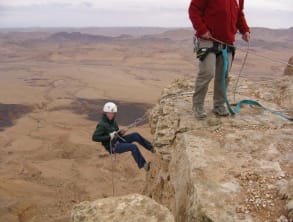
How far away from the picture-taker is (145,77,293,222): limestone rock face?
2986 mm

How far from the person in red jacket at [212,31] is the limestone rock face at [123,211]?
2.06 m

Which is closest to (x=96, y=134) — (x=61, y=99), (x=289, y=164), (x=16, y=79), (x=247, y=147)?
(x=247, y=147)

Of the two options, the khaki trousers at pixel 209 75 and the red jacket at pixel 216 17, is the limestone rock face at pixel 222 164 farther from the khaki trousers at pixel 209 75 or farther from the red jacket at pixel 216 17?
the red jacket at pixel 216 17

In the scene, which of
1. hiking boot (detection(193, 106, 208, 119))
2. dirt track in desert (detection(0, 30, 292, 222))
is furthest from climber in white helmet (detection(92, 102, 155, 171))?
dirt track in desert (detection(0, 30, 292, 222))

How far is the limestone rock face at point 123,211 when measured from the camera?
2613 millimetres

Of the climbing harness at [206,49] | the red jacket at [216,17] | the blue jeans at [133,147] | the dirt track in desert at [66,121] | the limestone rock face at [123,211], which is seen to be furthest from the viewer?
the dirt track in desert at [66,121]

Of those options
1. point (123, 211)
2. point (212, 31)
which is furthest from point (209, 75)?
point (123, 211)

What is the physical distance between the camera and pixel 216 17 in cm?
414

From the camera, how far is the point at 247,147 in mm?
3963

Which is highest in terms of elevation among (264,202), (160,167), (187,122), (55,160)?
(187,122)

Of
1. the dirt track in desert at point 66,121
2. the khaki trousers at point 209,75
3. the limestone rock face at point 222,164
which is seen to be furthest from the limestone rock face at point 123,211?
the dirt track in desert at point 66,121

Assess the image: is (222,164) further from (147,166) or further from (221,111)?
(147,166)

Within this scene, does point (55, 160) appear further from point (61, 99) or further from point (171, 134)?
point (61, 99)

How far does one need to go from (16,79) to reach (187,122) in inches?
1176
